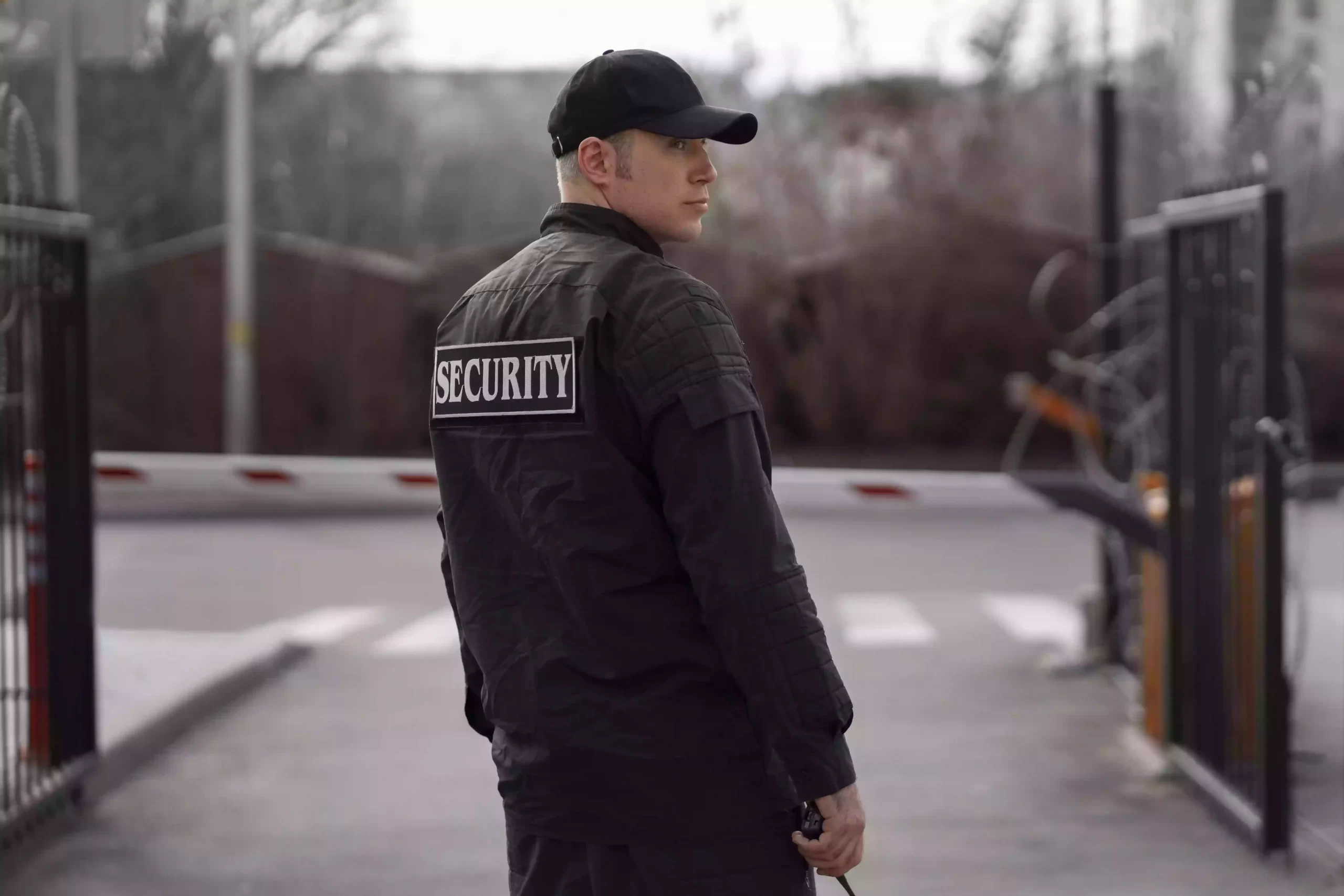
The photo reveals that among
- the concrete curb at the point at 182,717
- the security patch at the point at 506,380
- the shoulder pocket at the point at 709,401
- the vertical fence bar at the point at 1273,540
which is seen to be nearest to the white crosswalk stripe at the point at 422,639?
the concrete curb at the point at 182,717

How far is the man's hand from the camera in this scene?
2.64m

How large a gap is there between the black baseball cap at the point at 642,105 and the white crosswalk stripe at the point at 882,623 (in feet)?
23.3

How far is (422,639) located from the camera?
33.3 ft

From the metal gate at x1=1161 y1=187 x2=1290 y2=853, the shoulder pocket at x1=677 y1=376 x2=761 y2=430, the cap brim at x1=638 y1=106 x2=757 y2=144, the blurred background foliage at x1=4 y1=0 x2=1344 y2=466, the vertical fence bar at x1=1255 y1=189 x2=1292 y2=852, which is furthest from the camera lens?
the blurred background foliage at x1=4 y1=0 x2=1344 y2=466

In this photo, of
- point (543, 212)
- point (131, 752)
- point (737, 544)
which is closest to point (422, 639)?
point (131, 752)

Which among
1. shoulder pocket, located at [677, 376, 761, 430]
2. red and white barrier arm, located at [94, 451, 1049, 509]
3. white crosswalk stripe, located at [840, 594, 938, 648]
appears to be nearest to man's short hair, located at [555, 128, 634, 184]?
shoulder pocket, located at [677, 376, 761, 430]

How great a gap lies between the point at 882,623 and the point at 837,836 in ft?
26.2

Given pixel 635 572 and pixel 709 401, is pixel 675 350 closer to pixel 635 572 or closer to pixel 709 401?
pixel 709 401

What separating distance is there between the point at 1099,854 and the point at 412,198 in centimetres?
1763

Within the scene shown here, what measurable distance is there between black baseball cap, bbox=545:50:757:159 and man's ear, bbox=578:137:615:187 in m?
0.02

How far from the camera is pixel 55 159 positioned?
17.8m

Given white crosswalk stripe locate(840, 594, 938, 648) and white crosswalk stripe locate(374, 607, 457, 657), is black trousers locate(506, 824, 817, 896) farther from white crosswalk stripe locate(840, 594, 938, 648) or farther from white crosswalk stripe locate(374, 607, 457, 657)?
white crosswalk stripe locate(840, 594, 938, 648)

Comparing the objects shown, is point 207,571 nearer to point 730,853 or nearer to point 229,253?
point 229,253

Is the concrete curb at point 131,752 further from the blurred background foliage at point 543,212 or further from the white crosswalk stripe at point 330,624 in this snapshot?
the blurred background foliage at point 543,212
